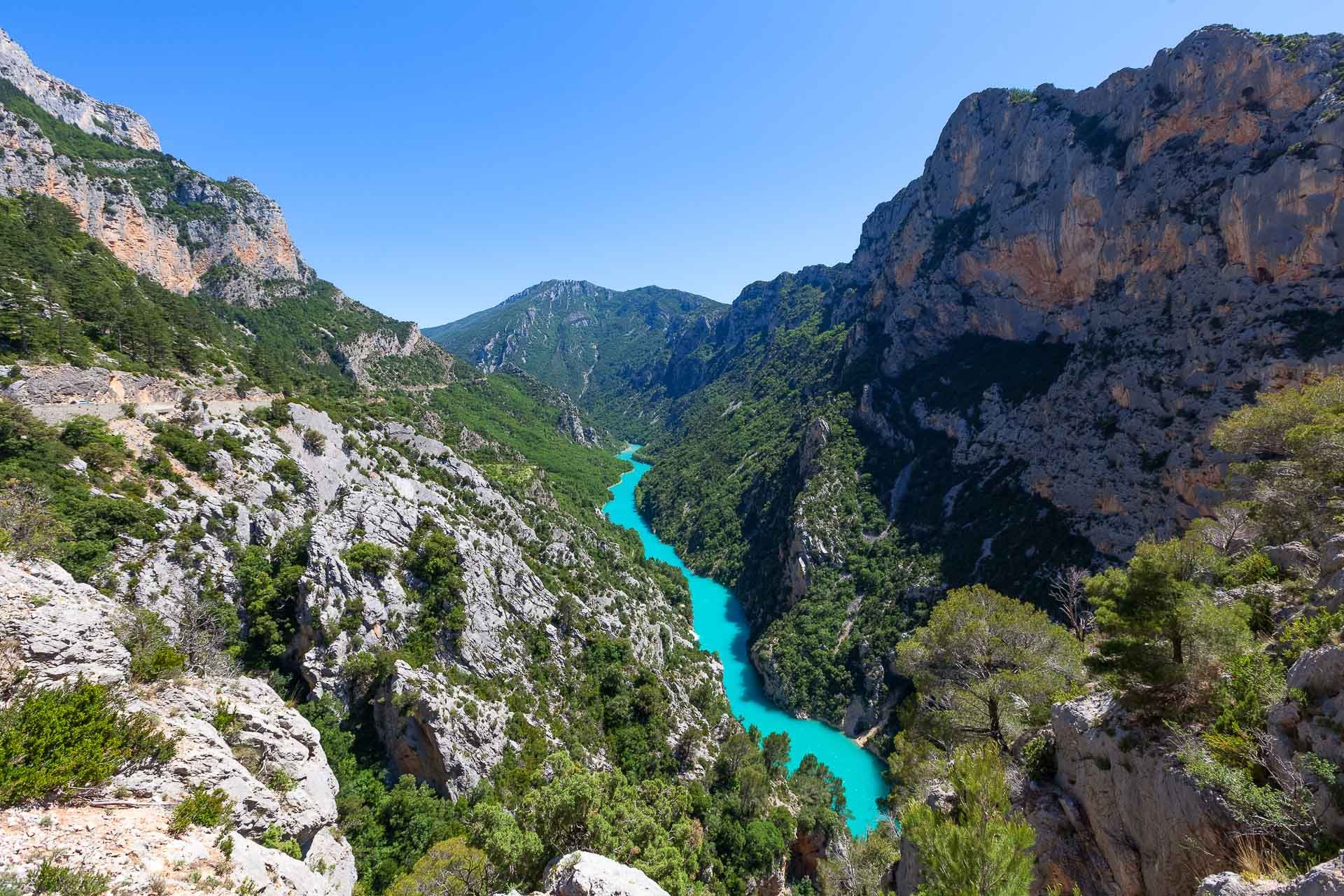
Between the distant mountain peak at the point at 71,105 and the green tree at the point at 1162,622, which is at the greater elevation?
the distant mountain peak at the point at 71,105

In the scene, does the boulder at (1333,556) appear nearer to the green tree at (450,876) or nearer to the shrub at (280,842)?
the green tree at (450,876)

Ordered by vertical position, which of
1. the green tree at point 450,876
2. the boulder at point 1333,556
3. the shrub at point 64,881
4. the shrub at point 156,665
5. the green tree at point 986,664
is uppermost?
the boulder at point 1333,556

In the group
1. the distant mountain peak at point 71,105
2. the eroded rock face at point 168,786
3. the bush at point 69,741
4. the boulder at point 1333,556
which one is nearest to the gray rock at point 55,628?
the eroded rock face at point 168,786

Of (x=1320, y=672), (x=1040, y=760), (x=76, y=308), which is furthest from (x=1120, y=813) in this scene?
(x=76, y=308)

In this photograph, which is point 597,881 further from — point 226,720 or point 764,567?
point 764,567

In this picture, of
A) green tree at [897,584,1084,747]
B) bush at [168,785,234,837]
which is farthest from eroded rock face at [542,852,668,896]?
green tree at [897,584,1084,747]

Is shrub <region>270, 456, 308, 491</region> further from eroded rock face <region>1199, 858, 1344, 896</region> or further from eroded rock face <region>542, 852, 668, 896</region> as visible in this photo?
eroded rock face <region>1199, 858, 1344, 896</region>
